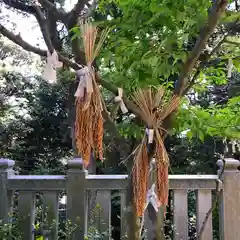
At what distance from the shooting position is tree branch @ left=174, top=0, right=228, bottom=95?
3.29 feet

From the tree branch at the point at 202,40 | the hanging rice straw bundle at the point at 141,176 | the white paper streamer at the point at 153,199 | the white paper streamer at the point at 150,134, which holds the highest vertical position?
the tree branch at the point at 202,40

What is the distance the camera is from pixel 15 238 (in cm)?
189

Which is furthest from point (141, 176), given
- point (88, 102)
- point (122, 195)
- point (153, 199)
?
point (122, 195)

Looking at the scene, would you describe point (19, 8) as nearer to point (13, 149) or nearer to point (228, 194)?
point (13, 149)

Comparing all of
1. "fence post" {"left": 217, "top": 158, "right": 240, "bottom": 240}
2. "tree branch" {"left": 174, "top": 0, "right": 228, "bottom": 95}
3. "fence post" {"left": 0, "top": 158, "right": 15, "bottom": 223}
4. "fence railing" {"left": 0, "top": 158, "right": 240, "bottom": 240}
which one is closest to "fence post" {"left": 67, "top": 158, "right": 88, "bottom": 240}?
"fence railing" {"left": 0, "top": 158, "right": 240, "bottom": 240}

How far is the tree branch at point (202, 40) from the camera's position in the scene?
1.00 meters

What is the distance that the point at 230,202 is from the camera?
1.86 m

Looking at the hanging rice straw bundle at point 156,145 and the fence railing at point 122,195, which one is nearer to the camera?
the hanging rice straw bundle at point 156,145

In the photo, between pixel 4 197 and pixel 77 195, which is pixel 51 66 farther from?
pixel 4 197

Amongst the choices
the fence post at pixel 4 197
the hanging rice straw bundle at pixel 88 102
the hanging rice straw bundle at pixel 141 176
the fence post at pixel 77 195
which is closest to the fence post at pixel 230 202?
the fence post at pixel 77 195

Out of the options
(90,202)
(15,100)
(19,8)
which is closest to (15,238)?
(90,202)

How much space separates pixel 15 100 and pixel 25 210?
3605mm

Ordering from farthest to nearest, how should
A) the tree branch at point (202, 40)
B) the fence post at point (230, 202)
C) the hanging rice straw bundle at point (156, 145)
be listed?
the fence post at point (230, 202), the hanging rice straw bundle at point (156, 145), the tree branch at point (202, 40)

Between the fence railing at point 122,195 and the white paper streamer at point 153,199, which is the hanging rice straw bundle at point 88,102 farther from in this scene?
the fence railing at point 122,195
